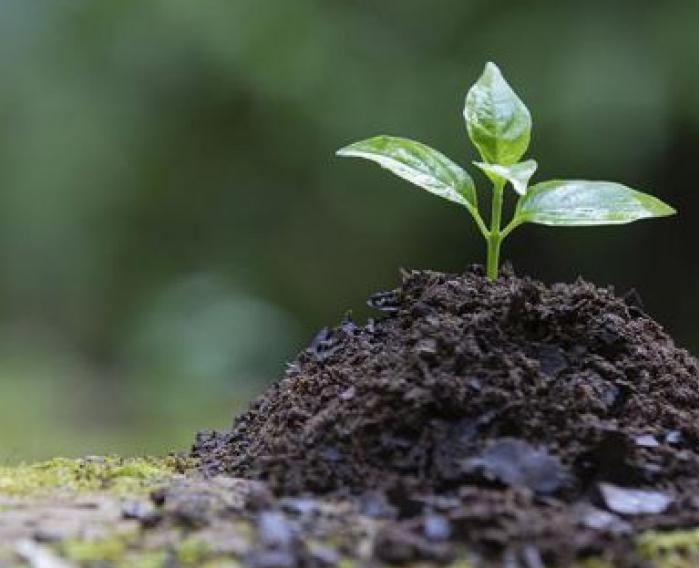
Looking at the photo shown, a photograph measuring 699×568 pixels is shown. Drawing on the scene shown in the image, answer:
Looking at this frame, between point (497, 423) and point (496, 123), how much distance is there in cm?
41

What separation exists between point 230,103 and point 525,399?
3.26 metres

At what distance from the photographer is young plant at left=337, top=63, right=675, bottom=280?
45.3 inches

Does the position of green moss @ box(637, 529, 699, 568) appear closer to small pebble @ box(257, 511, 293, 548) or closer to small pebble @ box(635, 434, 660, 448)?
small pebble @ box(635, 434, 660, 448)

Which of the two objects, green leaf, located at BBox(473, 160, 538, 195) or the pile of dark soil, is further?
green leaf, located at BBox(473, 160, 538, 195)

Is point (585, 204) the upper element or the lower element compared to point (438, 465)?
upper

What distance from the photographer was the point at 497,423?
3.23 feet

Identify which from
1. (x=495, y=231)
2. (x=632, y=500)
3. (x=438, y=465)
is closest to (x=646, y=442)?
(x=632, y=500)

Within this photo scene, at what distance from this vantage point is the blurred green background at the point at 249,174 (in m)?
3.51

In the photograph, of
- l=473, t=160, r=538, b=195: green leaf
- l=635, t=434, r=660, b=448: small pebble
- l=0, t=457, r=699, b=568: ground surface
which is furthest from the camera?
l=473, t=160, r=538, b=195: green leaf

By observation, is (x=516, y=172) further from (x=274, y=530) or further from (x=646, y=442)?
(x=274, y=530)

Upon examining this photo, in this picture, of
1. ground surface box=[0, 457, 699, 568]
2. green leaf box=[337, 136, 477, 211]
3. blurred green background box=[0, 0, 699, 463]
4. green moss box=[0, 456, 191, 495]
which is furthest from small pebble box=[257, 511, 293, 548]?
blurred green background box=[0, 0, 699, 463]

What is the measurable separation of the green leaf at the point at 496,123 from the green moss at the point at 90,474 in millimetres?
517

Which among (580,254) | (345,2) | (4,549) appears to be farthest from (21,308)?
(4,549)

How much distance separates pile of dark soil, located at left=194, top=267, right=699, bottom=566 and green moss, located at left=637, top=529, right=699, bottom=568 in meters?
0.02
